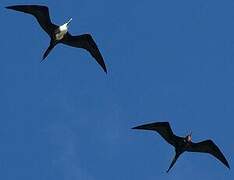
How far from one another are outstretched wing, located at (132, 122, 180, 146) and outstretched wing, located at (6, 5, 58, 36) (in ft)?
21.4

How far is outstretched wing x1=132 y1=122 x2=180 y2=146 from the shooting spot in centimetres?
5284

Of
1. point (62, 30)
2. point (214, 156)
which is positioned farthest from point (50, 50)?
point (214, 156)

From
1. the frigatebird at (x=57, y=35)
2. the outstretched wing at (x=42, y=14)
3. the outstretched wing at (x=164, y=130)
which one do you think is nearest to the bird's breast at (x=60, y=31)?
the frigatebird at (x=57, y=35)

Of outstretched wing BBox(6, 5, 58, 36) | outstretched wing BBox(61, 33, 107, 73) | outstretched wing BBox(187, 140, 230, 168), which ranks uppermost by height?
outstretched wing BBox(6, 5, 58, 36)

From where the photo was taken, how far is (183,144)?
53.5m

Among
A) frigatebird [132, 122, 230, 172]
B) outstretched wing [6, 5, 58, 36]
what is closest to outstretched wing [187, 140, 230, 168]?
frigatebird [132, 122, 230, 172]

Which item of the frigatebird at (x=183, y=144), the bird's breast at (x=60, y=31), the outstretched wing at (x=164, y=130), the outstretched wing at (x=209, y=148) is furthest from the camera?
the outstretched wing at (x=209, y=148)

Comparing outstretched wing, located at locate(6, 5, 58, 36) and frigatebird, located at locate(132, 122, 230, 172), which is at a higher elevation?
outstretched wing, located at locate(6, 5, 58, 36)

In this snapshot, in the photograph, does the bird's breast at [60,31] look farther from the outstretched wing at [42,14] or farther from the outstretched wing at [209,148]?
the outstretched wing at [209,148]

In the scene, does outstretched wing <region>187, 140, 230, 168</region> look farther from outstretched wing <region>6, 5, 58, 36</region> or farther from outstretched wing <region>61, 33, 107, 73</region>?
outstretched wing <region>6, 5, 58, 36</region>

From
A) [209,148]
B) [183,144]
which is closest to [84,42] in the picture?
[183,144]

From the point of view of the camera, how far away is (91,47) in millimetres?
54531

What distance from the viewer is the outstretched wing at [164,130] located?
2080 inches

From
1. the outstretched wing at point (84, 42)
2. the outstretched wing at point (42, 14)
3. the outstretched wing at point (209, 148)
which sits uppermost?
the outstretched wing at point (42, 14)
